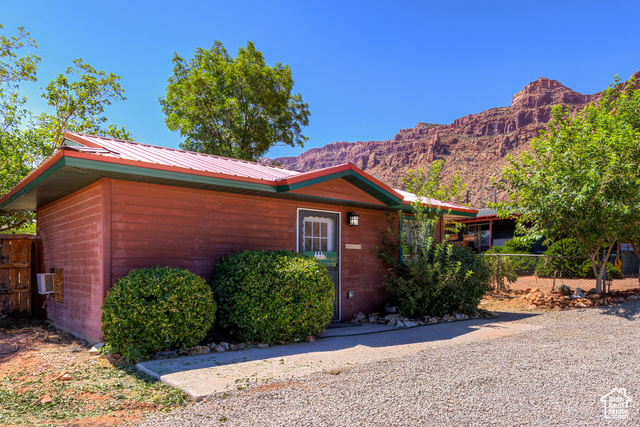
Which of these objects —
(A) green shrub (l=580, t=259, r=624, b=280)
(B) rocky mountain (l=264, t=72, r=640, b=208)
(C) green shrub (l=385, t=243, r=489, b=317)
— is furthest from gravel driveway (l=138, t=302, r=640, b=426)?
(B) rocky mountain (l=264, t=72, r=640, b=208)

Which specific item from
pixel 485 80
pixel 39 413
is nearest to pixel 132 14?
pixel 39 413

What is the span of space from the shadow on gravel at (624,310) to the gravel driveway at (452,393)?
325 centimetres

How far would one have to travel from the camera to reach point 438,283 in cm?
815

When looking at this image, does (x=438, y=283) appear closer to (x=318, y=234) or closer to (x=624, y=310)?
(x=318, y=234)

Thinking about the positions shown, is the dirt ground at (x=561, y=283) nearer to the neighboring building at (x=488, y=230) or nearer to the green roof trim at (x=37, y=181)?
the neighboring building at (x=488, y=230)

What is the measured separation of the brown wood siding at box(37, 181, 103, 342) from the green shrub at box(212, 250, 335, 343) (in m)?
1.69

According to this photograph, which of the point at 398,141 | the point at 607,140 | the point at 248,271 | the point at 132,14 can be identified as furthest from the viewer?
the point at 398,141

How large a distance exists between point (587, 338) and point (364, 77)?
3177cm

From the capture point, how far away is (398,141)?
254 ft

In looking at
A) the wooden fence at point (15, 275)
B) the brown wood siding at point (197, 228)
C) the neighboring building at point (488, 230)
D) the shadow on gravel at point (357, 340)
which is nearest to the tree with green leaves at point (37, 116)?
the wooden fence at point (15, 275)

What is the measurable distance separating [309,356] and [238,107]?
17.2m

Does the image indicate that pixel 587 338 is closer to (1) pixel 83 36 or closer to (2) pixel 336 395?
(2) pixel 336 395

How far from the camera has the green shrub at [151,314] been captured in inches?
194

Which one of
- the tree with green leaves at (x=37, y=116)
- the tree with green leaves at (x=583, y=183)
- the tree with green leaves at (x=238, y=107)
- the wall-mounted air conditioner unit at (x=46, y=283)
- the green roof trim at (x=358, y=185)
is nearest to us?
the green roof trim at (x=358, y=185)
